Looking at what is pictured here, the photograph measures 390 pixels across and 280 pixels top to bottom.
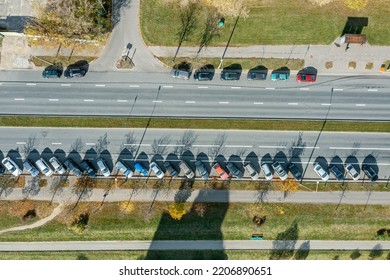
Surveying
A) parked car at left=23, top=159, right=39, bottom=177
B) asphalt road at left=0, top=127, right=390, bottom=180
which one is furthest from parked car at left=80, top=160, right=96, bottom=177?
parked car at left=23, top=159, right=39, bottom=177

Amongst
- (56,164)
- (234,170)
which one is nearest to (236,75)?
(234,170)

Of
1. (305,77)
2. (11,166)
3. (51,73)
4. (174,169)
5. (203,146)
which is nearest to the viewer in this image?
(51,73)

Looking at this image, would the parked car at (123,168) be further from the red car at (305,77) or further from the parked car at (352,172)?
the parked car at (352,172)

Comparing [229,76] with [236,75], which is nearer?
[229,76]

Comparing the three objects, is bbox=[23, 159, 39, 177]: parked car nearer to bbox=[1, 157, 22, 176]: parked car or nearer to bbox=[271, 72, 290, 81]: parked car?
bbox=[1, 157, 22, 176]: parked car

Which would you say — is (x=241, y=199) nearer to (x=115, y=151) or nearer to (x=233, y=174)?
(x=233, y=174)

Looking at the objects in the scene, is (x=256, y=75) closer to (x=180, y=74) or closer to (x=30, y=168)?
(x=180, y=74)
